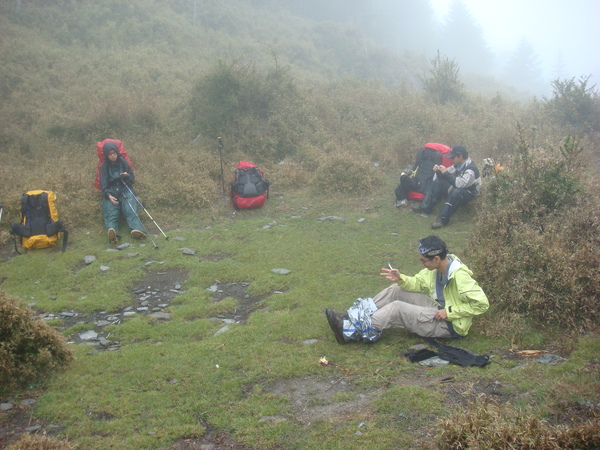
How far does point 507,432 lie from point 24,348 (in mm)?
4515

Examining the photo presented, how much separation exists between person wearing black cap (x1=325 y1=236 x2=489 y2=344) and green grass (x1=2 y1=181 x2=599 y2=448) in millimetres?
189

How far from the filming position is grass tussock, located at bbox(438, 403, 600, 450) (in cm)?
286

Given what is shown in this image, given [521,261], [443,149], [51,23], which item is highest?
[51,23]

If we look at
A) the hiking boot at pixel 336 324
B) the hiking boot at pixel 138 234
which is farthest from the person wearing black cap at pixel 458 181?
the hiking boot at pixel 138 234

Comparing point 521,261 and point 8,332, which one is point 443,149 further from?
point 8,332

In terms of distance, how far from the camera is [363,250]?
8.66 metres

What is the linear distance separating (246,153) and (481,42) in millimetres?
72219

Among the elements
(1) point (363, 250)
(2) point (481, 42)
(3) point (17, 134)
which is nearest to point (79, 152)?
(3) point (17, 134)

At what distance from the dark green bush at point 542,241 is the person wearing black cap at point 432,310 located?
2.32 ft

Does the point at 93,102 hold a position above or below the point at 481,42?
below

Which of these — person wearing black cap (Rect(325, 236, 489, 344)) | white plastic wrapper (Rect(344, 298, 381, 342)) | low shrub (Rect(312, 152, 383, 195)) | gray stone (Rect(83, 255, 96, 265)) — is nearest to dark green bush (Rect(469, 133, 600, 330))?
person wearing black cap (Rect(325, 236, 489, 344))

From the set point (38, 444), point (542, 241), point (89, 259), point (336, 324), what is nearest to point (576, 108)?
point (542, 241)

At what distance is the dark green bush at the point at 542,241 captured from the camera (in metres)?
5.29

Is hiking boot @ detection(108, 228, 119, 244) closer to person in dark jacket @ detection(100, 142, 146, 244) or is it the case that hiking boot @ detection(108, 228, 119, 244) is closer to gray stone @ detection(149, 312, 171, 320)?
person in dark jacket @ detection(100, 142, 146, 244)
